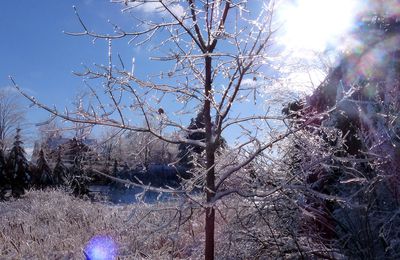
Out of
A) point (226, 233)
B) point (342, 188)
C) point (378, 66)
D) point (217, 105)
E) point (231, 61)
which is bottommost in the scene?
point (226, 233)

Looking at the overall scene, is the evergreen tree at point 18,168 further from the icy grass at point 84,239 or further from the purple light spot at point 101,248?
the purple light spot at point 101,248

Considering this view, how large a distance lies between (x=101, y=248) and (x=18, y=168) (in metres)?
23.0

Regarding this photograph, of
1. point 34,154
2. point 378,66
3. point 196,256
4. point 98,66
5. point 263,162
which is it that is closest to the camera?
point 98,66

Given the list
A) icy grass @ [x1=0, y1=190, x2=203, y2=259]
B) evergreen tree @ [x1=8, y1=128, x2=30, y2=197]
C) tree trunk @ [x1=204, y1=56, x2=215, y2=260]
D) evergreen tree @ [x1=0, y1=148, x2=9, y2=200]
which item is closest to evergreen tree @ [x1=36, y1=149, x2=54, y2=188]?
evergreen tree @ [x1=8, y1=128, x2=30, y2=197]

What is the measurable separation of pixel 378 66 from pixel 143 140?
690 cm

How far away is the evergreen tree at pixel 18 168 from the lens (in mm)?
26906

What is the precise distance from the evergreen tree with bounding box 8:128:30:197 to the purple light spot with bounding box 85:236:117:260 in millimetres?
21337

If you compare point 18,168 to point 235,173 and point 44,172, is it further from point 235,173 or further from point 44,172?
point 235,173

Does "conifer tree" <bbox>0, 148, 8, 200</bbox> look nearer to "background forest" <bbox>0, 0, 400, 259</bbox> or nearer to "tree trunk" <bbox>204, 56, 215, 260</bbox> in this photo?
"background forest" <bbox>0, 0, 400, 259</bbox>

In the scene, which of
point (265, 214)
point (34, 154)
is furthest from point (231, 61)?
point (34, 154)

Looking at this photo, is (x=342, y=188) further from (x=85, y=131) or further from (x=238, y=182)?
(x=85, y=131)

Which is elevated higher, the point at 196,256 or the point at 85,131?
the point at 85,131

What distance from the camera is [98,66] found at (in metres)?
3.95

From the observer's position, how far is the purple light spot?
235 inches
